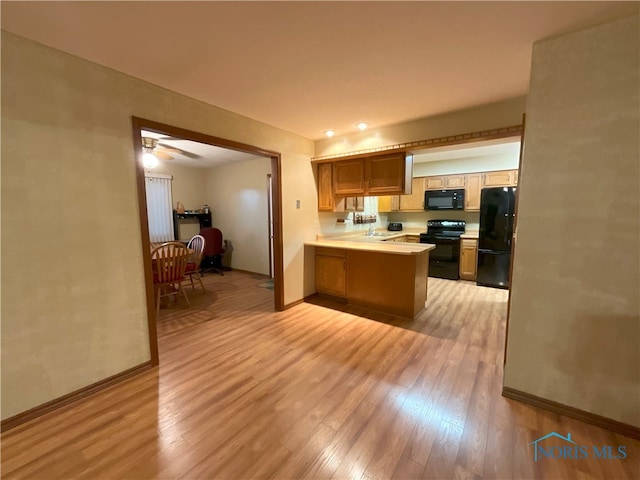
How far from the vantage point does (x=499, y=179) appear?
486 cm

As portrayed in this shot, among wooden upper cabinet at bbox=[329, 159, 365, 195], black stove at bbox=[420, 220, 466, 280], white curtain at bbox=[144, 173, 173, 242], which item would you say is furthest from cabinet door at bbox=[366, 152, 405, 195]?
white curtain at bbox=[144, 173, 173, 242]

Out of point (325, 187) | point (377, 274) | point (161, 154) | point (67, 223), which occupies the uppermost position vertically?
point (161, 154)

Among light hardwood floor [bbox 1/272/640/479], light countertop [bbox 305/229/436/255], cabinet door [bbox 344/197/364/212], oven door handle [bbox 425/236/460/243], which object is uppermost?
cabinet door [bbox 344/197/364/212]

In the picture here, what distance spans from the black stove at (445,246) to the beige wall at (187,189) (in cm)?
506

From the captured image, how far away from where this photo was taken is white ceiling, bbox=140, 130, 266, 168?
3.95m

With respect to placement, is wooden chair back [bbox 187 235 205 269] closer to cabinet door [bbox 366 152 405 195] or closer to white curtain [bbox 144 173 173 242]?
white curtain [bbox 144 173 173 242]

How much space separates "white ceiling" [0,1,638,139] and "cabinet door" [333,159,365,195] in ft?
4.19

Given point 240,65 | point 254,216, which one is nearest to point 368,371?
point 240,65

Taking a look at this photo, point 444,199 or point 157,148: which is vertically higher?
point 157,148

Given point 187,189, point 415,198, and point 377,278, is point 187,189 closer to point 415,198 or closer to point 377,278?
point 377,278

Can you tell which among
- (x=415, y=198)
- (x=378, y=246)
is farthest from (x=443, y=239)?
(x=378, y=246)

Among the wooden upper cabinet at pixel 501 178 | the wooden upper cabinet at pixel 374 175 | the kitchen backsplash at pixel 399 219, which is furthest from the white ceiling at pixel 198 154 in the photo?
the wooden upper cabinet at pixel 501 178

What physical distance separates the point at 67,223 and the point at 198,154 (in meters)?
3.29

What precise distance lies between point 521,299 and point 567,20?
1.66 meters
